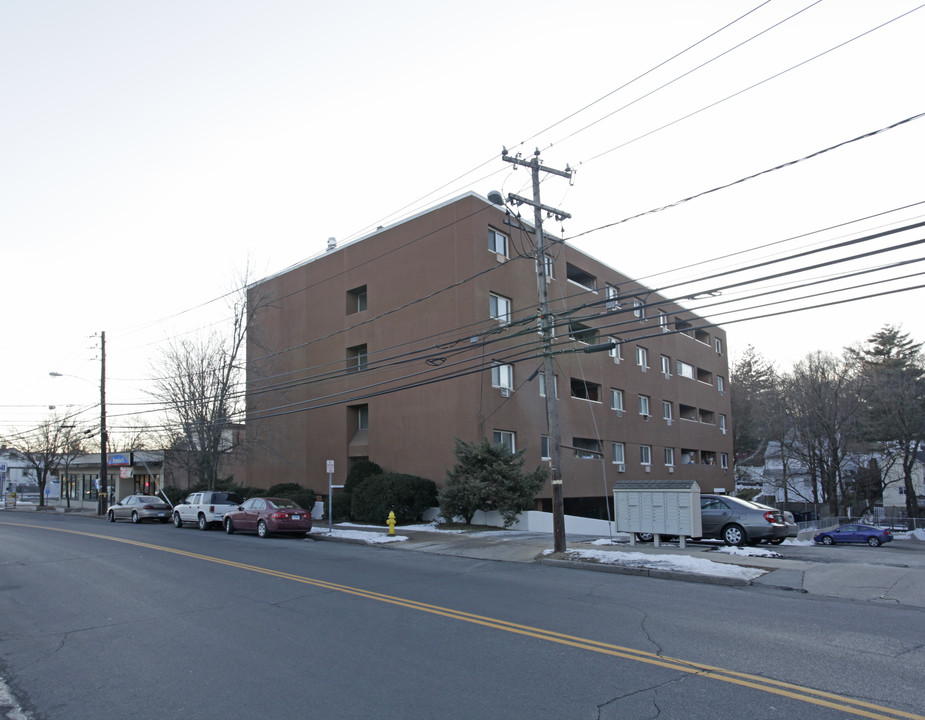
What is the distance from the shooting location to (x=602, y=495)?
106 ft

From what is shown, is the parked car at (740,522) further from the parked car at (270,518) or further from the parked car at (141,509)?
the parked car at (141,509)

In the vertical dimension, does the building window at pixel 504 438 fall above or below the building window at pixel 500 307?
below

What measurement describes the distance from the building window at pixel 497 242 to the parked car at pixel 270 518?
12.5 m

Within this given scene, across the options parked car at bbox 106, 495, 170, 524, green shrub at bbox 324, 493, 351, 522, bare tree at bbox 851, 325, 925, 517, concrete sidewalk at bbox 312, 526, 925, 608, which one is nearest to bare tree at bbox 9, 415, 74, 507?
parked car at bbox 106, 495, 170, 524

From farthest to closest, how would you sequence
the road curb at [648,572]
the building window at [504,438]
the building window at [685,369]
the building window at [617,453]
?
the building window at [685,369] → the building window at [617,453] → the building window at [504,438] → the road curb at [648,572]

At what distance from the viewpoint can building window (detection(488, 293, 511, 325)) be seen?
26.8 metres

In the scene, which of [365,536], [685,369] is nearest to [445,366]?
[365,536]

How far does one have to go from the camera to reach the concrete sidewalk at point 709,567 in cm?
1113

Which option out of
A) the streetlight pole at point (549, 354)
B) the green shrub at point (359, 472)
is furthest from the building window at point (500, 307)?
the streetlight pole at point (549, 354)

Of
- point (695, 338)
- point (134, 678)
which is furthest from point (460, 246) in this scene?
point (695, 338)

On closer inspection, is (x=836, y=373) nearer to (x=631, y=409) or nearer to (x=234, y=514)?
(x=631, y=409)

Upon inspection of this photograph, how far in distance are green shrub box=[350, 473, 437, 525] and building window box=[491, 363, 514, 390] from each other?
455 cm

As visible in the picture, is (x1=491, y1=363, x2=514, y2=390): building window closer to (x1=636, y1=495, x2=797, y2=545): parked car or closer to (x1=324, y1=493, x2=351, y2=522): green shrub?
(x1=324, y1=493, x2=351, y2=522): green shrub

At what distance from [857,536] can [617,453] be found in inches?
439
